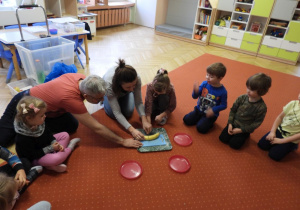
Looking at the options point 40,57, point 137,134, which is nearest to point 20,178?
point 137,134

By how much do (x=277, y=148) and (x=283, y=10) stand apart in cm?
334

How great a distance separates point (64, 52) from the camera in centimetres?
248

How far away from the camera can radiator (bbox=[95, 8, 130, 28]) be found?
17.2 feet

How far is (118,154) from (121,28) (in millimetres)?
4889

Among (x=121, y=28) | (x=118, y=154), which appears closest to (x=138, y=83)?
(x=118, y=154)

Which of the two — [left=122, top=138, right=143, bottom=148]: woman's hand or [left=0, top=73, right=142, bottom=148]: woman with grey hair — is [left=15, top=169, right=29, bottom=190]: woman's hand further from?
[left=122, top=138, right=143, bottom=148]: woman's hand

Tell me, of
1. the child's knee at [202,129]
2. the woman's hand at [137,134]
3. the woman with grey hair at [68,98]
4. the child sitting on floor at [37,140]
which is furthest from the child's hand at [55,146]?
the child's knee at [202,129]

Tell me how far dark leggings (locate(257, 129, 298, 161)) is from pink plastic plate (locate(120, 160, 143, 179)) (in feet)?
3.68

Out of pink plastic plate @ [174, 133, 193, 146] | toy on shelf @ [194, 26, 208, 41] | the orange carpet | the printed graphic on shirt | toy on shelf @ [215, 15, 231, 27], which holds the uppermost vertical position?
toy on shelf @ [215, 15, 231, 27]

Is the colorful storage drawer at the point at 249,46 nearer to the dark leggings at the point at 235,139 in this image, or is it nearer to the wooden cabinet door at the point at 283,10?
the wooden cabinet door at the point at 283,10

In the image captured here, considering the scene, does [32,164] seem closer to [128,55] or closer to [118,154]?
[118,154]

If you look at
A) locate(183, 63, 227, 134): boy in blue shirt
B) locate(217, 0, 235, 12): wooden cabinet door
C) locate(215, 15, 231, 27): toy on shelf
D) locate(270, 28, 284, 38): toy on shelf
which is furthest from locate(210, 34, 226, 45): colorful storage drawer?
locate(183, 63, 227, 134): boy in blue shirt

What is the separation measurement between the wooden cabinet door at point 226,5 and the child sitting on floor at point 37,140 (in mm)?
4259

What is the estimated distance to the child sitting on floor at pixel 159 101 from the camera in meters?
1.78
